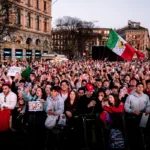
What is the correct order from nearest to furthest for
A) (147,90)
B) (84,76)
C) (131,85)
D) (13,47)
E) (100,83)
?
(147,90) < (131,85) < (100,83) < (84,76) < (13,47)

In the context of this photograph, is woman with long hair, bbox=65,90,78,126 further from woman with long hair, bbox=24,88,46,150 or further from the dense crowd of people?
woman with long hair, bbox=24,88,46,150

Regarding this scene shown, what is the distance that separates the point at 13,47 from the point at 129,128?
1557 inches

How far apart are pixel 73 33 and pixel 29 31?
1075 inches

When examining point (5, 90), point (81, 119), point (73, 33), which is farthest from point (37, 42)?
point (81, 119)

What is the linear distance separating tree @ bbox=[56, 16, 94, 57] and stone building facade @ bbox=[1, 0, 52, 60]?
17.5 meters

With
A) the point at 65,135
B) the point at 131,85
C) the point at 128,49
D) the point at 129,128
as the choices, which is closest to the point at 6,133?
the point at 65,135

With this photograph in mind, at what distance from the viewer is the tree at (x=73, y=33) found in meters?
75.9

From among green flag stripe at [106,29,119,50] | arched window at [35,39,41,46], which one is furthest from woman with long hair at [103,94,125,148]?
arched window at [35,39,41,46]

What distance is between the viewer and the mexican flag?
16141mm

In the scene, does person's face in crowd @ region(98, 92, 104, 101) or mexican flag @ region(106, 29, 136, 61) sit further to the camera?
mexican flag @ region(106, 29, 136, 61)

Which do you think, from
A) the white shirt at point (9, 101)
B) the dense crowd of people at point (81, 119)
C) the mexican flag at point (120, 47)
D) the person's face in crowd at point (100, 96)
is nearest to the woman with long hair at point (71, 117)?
the dense crowd of people at point (81, 119)

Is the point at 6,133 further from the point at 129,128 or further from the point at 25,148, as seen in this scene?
the point at 129,128

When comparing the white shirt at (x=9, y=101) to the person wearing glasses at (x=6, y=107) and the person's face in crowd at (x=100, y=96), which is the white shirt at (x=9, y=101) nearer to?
the person wearing glasses at (x=6, y=107)

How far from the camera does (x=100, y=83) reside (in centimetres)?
1045
